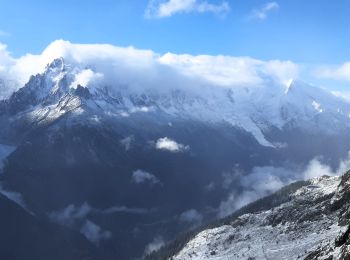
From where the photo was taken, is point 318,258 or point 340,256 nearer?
point 340,256

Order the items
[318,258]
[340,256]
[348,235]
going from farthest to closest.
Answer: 1. [318,258]
2. [348,235]
3. [340,256]

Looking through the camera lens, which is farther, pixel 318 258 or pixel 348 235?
pixel 318 258

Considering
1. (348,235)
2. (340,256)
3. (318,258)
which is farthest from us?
(318,258)

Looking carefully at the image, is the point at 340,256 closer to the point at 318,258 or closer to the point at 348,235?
the point at 348,235

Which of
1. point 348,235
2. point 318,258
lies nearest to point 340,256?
point 348,235

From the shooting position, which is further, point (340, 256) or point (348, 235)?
→ point (348, 235)
